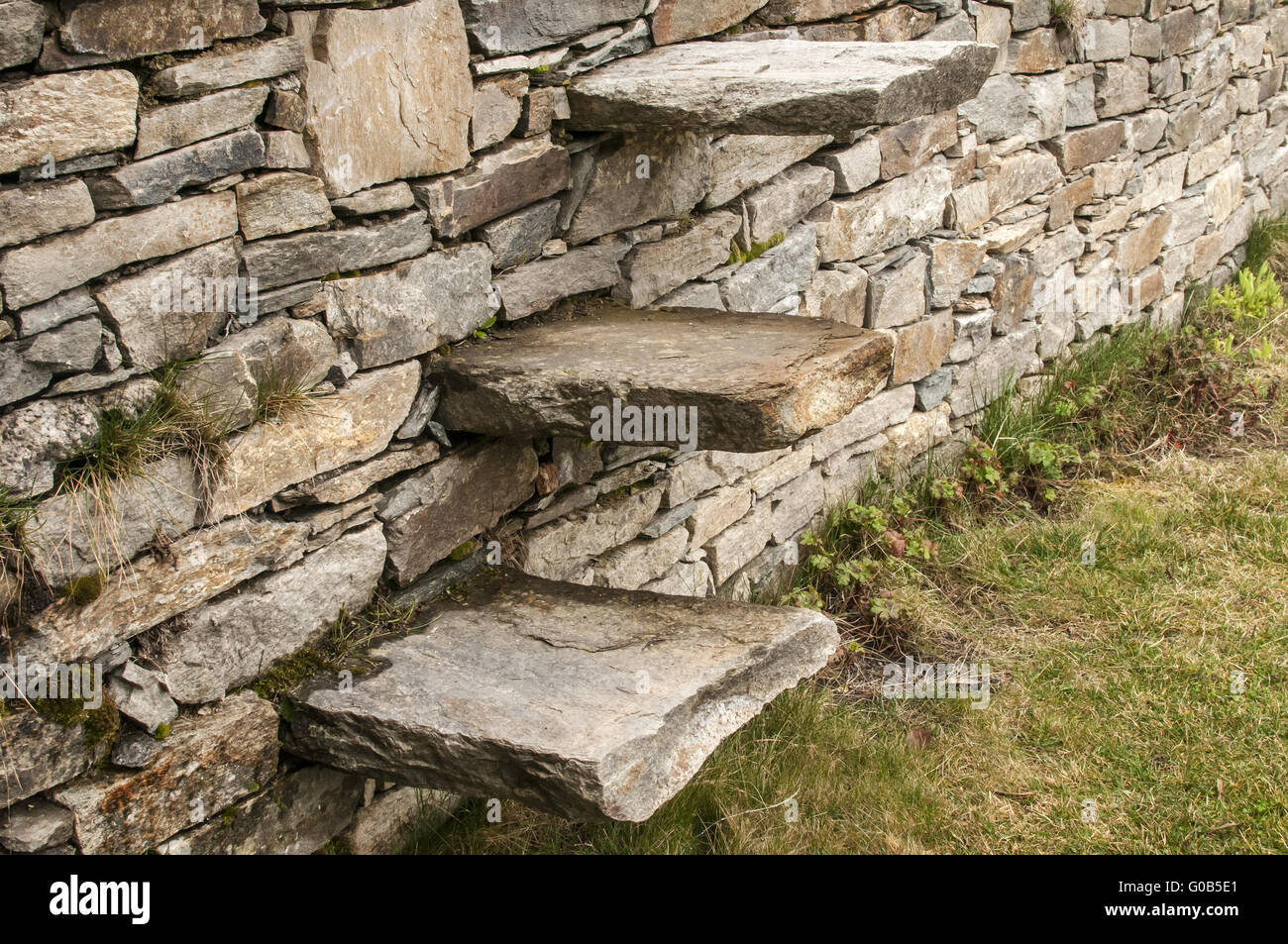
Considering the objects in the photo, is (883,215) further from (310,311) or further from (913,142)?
(310,311)

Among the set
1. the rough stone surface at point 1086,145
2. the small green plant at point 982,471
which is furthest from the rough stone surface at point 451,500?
the rough stone surface at point 1086,145

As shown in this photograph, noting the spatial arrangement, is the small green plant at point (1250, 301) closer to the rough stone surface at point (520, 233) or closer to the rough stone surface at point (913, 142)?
the rough stone surface at point (913, 142)

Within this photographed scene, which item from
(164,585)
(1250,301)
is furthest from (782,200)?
(1250,301)

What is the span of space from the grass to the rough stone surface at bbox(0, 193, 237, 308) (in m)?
1.50

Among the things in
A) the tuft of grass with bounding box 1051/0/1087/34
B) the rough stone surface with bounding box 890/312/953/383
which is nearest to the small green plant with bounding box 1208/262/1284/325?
the tuft of grass with bounding box 1051/0/1087/34

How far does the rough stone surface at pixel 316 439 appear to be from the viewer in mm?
2369

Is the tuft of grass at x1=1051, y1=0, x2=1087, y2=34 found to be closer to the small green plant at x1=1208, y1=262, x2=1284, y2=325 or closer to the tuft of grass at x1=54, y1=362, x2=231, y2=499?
the small green plant at x1=1208, y1=262, x2=1284, y2=325

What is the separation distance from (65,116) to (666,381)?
47.9 inches

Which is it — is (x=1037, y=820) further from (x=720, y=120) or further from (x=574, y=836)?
(x=720, y=120)

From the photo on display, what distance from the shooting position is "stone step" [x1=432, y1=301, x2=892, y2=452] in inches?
98.2

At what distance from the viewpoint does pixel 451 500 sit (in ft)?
9.37

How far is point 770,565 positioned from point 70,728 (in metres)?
2.46

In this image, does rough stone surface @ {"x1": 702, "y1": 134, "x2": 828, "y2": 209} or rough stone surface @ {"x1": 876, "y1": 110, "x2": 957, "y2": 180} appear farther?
rough stone surface @ {"x1": 876, "y1": 110, "x2": 957, "y2": 180}

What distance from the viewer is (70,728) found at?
2148 millimetres
